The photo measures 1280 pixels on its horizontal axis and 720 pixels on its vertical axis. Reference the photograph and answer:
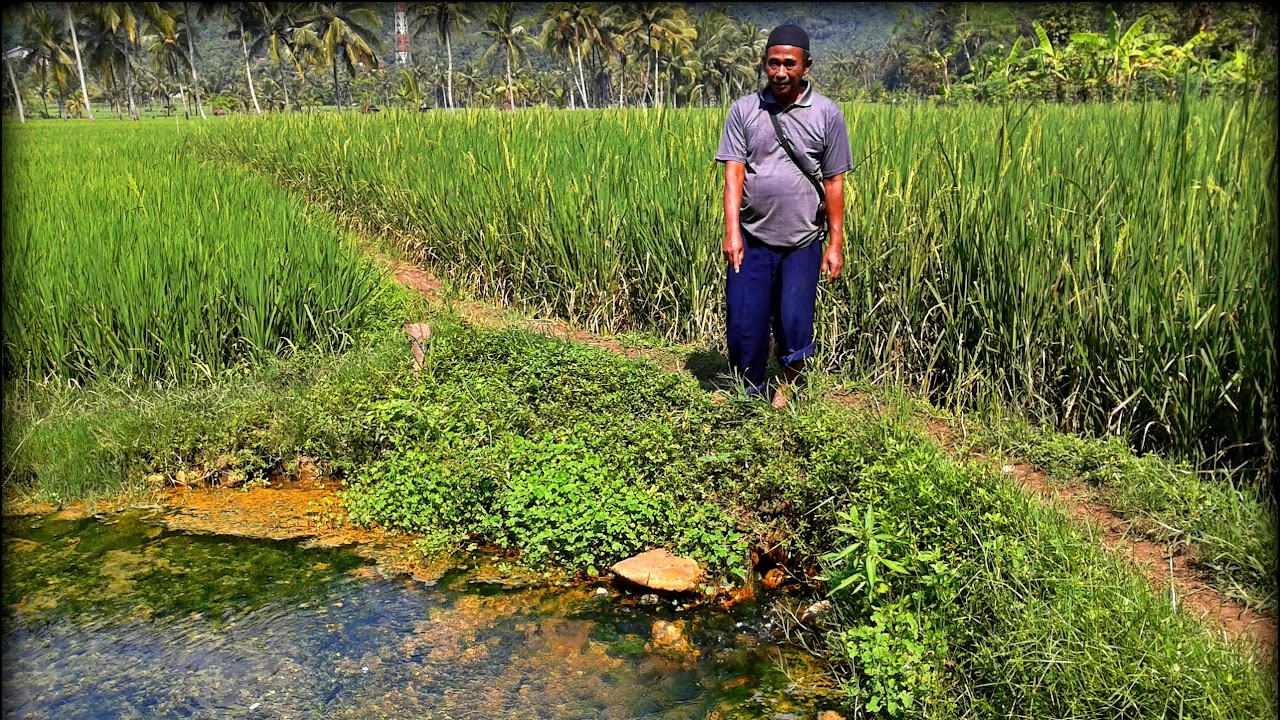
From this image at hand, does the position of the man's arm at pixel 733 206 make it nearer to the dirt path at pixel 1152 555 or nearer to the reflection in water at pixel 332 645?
the dirt path at pixel 1152 555

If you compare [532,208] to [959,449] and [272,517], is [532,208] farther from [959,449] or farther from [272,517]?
[959,449]

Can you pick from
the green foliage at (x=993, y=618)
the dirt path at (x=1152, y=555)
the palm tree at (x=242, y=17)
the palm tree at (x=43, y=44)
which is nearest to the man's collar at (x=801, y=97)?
the dirt path at (x=1152, y=555)

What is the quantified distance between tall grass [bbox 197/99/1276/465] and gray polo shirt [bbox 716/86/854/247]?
762 mm

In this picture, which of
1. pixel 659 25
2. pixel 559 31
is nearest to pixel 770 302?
pixel 659 25

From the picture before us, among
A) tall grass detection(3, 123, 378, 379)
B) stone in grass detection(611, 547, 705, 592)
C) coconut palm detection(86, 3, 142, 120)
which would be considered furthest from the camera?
coconut palm detection(86, 3, 142, 120)

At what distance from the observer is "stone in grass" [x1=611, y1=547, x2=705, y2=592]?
3375 millimetres

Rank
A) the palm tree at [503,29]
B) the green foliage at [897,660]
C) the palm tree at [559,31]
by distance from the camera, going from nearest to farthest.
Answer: the green foliage at [897,660] < the palm tree at [559,31] < the palm tree at [503,29]

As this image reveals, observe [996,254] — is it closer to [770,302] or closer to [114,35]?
[770,302]

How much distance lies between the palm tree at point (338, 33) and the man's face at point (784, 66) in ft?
121

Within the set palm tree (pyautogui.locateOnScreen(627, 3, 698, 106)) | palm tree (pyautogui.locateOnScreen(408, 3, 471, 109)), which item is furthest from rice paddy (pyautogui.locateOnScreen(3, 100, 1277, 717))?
palm tree (pyautogui.locateOnScreen(408, 3, 471, 109))

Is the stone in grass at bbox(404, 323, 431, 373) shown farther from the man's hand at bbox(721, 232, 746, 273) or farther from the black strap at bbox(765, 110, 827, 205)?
the black strap at bbox(765, 110, 827, 205)

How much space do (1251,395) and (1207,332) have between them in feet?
0.91

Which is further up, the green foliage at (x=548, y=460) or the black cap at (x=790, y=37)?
the black cap at (x=790, y=37)

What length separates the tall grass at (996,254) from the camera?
11.5ft
